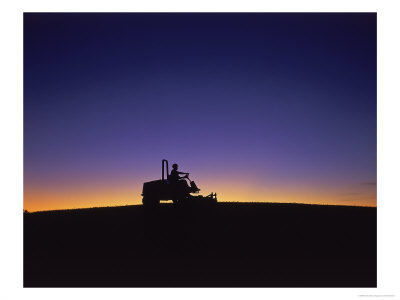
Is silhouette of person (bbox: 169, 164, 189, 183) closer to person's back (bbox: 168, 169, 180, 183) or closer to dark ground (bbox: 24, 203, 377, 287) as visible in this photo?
person's back (bbox: 168, 169, 180, 183)

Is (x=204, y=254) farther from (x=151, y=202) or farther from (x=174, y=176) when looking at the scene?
(x=151, y=202)

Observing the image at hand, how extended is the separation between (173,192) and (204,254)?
533 cm

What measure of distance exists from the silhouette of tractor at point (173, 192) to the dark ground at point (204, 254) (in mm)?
472

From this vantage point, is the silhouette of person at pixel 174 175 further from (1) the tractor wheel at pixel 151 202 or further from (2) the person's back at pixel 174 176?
(1) the tractor wheel at pixel 151 202

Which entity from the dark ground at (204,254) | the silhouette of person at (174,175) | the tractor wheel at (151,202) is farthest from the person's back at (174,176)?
the tractor wheel at (151,202)

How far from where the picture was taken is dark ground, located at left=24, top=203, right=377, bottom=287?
7395 millimetres

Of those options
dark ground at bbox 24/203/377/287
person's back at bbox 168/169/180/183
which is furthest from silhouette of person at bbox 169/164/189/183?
dark ground at bbox 24/203/377/287

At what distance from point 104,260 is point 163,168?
5784 mm

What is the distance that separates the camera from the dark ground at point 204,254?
291 inches

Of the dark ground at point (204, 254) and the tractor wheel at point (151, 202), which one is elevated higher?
the tractor wheel at point (151, 202)

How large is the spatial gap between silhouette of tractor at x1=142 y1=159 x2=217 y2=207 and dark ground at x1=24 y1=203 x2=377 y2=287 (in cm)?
47

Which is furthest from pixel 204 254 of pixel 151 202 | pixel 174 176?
pixel 151 202
